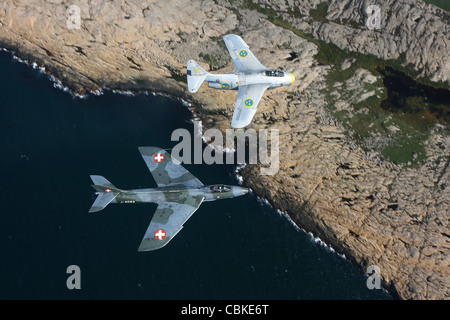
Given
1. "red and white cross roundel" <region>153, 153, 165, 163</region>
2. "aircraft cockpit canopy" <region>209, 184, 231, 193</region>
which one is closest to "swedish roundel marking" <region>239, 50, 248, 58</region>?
"red and white cross roundel" <region>153, 153, 165, 163</region>

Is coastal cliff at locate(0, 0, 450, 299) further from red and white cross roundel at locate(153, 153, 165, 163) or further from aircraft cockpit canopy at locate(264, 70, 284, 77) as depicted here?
Result: red and white cross roundel at locate(153, 153, 165, 163)

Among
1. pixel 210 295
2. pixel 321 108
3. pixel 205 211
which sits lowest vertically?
pixel 210 295

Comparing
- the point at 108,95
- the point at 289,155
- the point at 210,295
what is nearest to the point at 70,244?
the point at 210,295

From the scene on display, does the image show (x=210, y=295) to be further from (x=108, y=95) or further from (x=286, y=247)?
(x=108, y=95)

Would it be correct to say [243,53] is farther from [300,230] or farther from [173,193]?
[300,230]

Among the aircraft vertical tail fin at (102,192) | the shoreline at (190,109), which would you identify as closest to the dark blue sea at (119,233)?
the shoreline at (190,109)

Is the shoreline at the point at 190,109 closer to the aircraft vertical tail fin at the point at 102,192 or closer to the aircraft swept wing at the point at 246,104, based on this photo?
the aircraft swept wing at the point at 246,104
